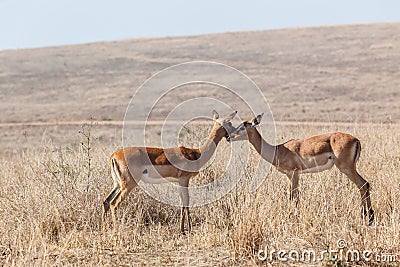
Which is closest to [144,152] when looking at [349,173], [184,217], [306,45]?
[184,217]

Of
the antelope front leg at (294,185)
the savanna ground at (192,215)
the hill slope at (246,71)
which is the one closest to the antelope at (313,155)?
the antelope front leg at (294,185)

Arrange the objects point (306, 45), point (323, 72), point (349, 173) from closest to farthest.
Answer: point (349, 173) → point (323, 72) → point (306, 45)

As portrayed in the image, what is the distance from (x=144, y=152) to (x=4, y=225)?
2120mm

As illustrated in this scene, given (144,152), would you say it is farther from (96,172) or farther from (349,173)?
(349,173)

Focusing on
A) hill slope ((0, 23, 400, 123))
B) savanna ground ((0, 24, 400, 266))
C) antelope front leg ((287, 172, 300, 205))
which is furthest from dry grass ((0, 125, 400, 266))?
hill slope ((0, 23, 400, 123))

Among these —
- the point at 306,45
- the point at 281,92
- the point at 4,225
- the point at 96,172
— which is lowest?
the point at 4,225

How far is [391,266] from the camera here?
589 centimetres

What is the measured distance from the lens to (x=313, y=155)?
28.8ft

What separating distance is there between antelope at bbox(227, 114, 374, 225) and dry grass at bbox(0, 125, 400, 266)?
24cm

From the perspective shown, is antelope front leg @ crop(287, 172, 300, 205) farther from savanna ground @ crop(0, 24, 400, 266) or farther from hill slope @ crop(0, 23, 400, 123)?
hill slope @ crop(0, 23, 400, 123)

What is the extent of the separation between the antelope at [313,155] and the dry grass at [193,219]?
24 cm

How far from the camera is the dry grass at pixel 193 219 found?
21.0ft

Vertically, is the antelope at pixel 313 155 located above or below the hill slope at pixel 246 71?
below

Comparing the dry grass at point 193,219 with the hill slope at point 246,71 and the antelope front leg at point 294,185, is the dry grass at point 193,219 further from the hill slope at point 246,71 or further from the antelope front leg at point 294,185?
the hill slope at point 246,71
